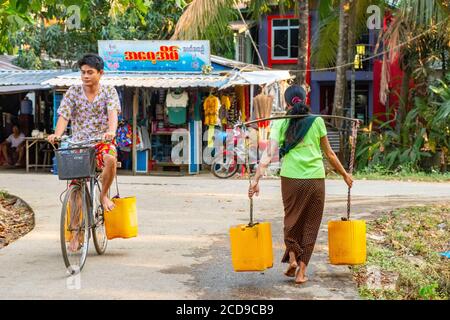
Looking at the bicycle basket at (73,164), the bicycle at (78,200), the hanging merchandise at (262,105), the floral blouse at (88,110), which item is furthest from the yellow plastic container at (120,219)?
the hanging merchandise at (262,105)

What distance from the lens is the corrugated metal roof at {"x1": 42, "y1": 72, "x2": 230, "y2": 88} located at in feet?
57.5

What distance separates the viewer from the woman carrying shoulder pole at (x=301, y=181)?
21.5 ft

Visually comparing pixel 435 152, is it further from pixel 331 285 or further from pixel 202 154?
pixel 331 285

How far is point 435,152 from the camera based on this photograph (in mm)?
19172

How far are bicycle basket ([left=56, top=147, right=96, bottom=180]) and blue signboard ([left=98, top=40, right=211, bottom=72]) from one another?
38.4ft

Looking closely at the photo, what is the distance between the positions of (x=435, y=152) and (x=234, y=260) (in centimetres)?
1377

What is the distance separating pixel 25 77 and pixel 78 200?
13988 millimetres

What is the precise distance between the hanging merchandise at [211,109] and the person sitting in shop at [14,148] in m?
5.31

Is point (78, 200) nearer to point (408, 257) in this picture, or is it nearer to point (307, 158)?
point (307, 158)

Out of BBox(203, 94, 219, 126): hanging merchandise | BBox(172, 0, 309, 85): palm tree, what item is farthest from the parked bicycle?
BBox(172, 0, 309, 85): palm tree

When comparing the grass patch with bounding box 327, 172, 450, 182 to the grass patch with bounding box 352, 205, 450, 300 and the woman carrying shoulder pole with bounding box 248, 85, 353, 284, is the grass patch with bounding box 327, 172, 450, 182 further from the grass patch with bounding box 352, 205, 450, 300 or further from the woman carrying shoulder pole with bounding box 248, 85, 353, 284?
the woman carrying shoulder pole with bounding box 248, 85, 353, 284

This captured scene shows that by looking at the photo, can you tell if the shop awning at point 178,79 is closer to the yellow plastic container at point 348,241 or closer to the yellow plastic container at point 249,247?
the yellow plastic container at point 348,241

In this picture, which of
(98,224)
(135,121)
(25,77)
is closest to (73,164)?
(98,224)

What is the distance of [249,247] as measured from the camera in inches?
250
